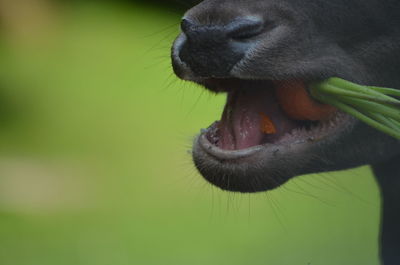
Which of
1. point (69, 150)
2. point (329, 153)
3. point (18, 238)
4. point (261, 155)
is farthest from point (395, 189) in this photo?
point (18, 238)

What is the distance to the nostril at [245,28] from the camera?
232cm

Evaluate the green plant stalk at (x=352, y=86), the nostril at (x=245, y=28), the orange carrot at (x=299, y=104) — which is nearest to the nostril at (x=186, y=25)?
the nostril at (x=245, y=28)

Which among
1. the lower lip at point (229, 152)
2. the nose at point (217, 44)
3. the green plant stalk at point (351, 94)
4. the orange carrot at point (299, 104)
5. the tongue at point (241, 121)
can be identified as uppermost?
the nose at point (217, 44)

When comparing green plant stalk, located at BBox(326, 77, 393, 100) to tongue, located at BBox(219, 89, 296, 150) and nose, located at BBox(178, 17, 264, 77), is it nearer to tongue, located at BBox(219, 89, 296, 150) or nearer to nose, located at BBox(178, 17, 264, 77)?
tongue, located at BBox(219, 89, 296, 150)

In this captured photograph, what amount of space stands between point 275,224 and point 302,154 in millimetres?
542

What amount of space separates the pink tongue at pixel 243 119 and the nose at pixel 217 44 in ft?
0.75

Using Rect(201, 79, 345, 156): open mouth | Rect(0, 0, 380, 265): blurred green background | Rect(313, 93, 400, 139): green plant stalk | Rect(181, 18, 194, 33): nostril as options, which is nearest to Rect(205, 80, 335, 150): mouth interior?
Rect(201, 79, 345, 156): open mouth

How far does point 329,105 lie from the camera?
255cm

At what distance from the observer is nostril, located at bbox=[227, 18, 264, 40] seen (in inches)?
91.5

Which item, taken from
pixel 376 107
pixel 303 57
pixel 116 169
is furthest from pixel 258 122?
pixel 116 169

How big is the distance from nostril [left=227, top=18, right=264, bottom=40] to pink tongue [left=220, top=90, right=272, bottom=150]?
0.31 meters

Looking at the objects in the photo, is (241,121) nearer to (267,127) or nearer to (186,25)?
(267,127)

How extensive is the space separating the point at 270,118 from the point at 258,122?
4 centimetres

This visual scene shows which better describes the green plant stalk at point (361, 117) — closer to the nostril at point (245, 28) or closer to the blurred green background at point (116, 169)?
the nostril at point (245, 28)
